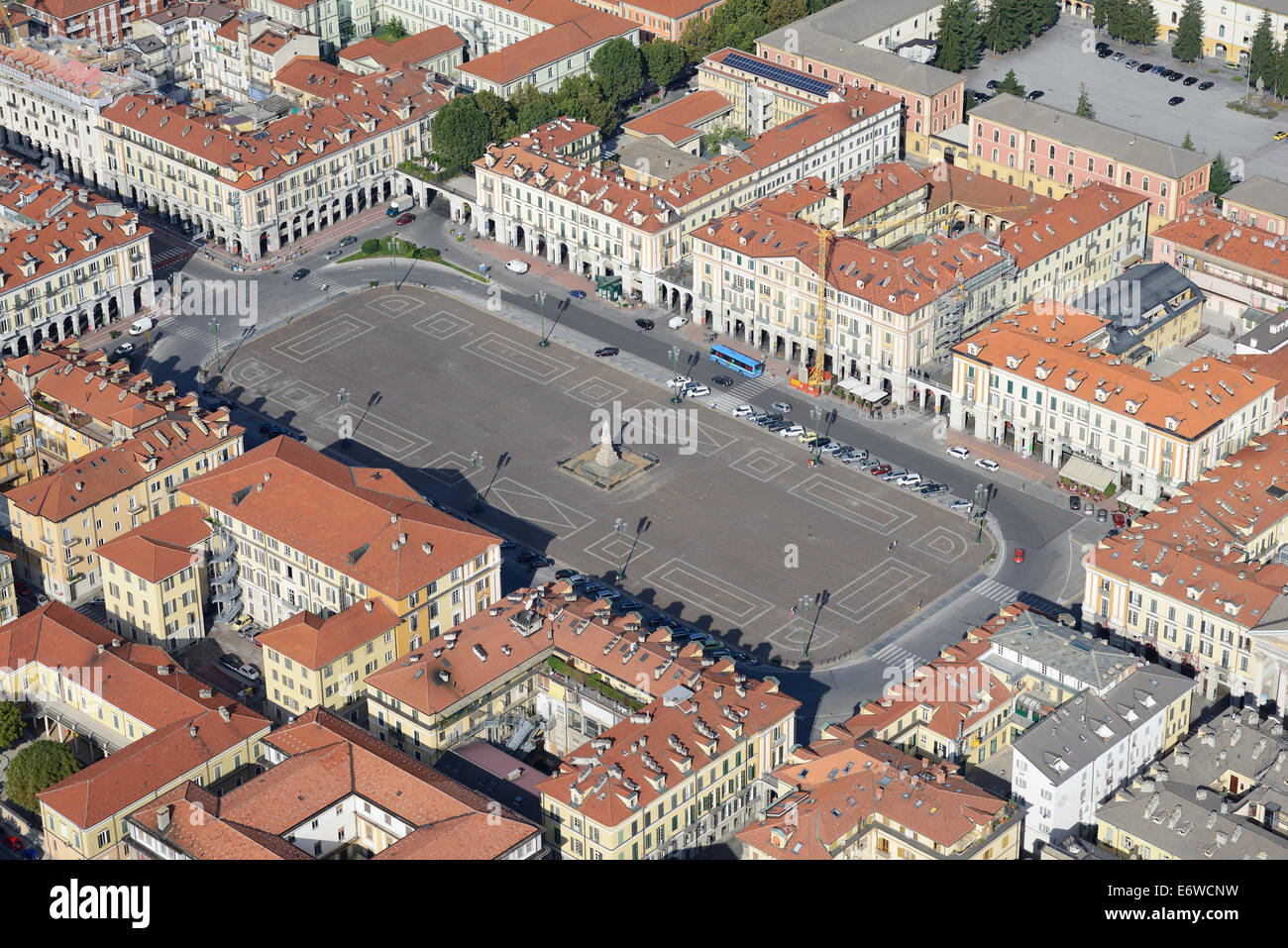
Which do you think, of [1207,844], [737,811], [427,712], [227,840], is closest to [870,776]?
[737,811]

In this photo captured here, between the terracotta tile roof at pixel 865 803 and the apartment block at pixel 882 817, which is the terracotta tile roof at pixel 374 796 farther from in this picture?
the apartment block at pixel 882 817

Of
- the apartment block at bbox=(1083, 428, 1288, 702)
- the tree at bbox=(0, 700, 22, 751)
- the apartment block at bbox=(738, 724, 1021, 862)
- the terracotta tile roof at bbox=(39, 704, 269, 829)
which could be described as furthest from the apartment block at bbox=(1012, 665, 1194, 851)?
the tree at bbox=(0, 700, 22, 751)

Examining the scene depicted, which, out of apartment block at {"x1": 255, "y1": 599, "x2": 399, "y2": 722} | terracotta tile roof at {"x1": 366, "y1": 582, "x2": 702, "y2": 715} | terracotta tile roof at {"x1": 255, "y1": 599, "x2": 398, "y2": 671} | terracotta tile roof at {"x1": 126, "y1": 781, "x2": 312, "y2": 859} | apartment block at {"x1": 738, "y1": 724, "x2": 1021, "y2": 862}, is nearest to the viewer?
terracotta tile roof at {"x1": 126, "y1": 781, "x2": 312, "y2": 859}

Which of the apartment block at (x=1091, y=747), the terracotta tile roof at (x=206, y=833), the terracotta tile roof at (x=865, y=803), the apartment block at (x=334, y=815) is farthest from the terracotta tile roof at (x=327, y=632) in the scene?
the apartment block at (x=1091, y=747)

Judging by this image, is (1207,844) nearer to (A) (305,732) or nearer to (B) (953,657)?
(B) (953,657)

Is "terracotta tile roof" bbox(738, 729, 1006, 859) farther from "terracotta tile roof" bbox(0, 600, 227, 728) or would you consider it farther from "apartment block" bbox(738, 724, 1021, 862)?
"terracotta tile roof" bbox(0, 600, 227, 728)

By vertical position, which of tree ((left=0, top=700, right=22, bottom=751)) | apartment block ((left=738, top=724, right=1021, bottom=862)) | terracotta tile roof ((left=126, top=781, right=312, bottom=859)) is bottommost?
tree ((left=0, top=700, right=22, bottom=751))

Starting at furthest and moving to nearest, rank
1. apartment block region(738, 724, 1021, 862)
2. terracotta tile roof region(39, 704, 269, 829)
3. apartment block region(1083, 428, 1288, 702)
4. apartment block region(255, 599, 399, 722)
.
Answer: apartment block region(255, 599, 399, 722) → apartment block region(1083, 428, 1288, 702) → terracotta tile roof region(39, 704, 269, 829) → apartment block region(738, 724, 1021, 862)

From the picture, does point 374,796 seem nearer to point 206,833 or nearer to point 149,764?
point 206,833
